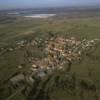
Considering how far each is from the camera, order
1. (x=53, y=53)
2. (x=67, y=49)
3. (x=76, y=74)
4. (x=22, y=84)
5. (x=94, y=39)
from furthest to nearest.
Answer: (x=94, y=39)
(x=67, y=49)
(x=53, y=53)
(x=76, y=74)
(x=22, y=84)

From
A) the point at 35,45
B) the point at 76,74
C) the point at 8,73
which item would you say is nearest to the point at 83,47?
the point at 35,45

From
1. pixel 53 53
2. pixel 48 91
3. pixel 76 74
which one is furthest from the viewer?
pixel 53 53

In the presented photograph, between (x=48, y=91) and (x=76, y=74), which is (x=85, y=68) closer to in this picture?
(x=76, y=74)

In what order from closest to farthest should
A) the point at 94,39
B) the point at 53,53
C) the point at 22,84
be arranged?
the point at 22,84 < the point at 53,53 < the point at 94,39

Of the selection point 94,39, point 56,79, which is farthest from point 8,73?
point 94,39

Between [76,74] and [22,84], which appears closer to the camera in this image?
[22,84]

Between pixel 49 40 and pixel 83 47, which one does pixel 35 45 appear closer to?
pixel 49 40
